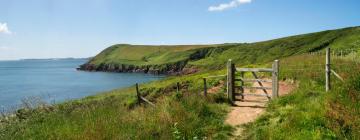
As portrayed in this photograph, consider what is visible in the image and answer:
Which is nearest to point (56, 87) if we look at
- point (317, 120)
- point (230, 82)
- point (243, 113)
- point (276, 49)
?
point (230, 82)

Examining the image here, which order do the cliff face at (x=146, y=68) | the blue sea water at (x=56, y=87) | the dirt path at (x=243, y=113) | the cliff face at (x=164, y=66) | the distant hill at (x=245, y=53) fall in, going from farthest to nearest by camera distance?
the cliff face at (x=146, y=68) → the cliff face at (x=164, y=66) → the distant hill at (x=245, y=53) → the blue sea water at (x=56, y=87) → the dirt path at (x=243, y=113)

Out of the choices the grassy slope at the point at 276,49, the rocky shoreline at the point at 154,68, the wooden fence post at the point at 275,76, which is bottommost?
the rocky shoreline at the point at 154,68

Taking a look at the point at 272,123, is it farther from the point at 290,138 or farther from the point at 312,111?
the point at 290,138

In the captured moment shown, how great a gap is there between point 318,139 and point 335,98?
8.44 feet

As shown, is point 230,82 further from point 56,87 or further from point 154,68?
point 154,68

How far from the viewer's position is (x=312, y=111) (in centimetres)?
913

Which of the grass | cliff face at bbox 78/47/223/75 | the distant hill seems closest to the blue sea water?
the grass

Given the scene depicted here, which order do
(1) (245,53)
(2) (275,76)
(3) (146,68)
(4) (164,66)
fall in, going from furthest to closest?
(3) (146,68) → (4) (164,66) → (1) (245,53) → (2) (275,76)

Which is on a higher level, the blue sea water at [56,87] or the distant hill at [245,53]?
the distant hill at [245,53]

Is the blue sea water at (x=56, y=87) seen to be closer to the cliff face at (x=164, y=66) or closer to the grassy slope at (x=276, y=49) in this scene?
the cliff face at (x=164, y=66)

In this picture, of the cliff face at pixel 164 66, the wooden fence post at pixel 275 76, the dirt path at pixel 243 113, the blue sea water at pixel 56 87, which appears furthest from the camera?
the cliff face at pixel 164 66

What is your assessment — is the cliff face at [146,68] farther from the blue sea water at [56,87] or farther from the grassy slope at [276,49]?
the blue sea water at [56,87]

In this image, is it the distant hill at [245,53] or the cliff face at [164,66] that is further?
the cliff face at [164,66]

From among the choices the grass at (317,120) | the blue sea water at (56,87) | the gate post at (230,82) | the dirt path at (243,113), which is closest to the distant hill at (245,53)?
the blue sea water at (56,87)
